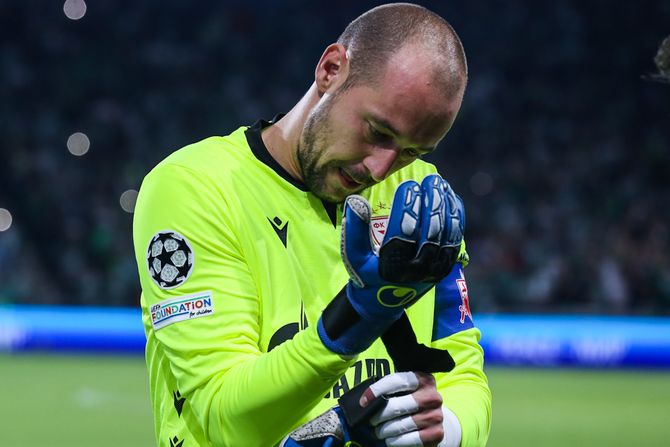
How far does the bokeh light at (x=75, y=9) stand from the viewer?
18672 millimetres

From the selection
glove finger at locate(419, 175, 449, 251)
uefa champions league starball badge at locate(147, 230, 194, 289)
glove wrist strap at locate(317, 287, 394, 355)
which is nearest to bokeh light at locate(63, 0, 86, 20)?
uefa champions league starball badge at locate(147, 230, 194, 289)

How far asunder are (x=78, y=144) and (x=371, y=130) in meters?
15.2

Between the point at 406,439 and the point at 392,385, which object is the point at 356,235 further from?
the point at 406,439

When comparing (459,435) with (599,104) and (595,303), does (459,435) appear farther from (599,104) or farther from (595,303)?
(599,104)

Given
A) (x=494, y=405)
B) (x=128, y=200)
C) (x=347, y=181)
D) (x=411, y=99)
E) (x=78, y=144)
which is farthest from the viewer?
(x=78, y=144)

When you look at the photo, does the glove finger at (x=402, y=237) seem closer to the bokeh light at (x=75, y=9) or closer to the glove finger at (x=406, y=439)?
the glove finger at (x=406, y=439)

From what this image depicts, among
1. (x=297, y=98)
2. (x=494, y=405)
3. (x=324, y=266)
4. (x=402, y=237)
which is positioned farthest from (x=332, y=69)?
(x=297, y=98)

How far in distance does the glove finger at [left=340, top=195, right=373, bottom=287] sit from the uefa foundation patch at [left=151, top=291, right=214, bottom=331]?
44 centimetres

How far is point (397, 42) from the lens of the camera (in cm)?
262

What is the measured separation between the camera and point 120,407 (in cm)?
1034

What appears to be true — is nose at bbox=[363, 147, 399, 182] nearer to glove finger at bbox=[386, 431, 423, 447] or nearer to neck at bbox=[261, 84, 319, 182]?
neck at bbox=[261, 84, 319, 182]

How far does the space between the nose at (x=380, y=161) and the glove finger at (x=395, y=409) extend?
0.57 meters

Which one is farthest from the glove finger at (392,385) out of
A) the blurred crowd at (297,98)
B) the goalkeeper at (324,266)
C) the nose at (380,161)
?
the blurred crowd at (297,98)

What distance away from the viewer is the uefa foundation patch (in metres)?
2.54
